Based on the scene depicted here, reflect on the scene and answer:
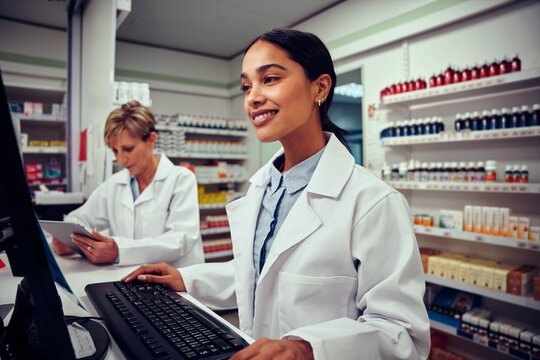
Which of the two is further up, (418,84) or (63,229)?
(418,84)

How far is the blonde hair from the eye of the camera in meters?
2.08

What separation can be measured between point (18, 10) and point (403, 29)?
193 inches

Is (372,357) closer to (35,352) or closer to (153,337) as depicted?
(153,337)

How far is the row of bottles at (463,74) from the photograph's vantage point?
8.87ft

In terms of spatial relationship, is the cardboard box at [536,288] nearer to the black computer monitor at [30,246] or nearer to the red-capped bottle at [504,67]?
the red-capped bottle at [504,67]

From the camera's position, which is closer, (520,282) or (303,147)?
(303,147)

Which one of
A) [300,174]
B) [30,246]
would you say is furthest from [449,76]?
[30,246]

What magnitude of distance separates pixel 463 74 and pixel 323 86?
92.8 inches

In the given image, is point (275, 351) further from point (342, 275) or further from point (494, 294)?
point (494, 294)

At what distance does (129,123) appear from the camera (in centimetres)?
208

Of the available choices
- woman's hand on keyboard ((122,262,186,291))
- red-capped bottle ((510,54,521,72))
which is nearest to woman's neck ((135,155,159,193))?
woman's hand on keyboard ((122,262,186,291))

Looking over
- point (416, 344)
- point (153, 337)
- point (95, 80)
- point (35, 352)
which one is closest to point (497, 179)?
point (416, 344)

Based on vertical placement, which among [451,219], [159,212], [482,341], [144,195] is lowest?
[482,341]

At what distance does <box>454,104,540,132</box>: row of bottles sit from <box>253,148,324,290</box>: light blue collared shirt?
2.24m
